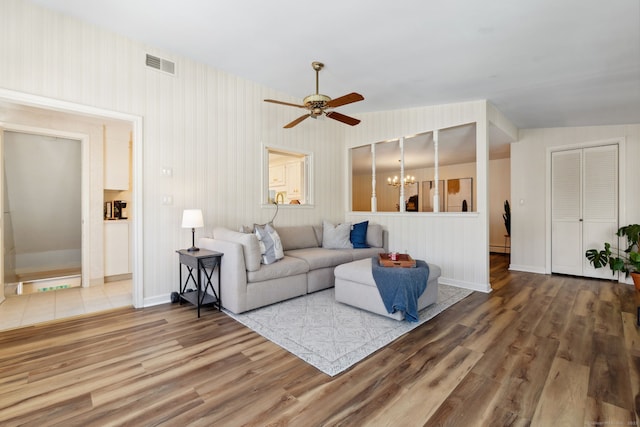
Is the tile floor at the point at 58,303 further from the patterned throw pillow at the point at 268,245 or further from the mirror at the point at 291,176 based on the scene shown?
the mirror at the point at 291,176

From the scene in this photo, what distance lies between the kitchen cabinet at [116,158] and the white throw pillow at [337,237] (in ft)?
10.9

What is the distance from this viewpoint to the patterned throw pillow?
3443 millimetres

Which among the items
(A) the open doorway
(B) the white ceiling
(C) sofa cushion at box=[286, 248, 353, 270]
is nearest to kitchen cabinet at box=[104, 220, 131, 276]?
(A) the open doorway

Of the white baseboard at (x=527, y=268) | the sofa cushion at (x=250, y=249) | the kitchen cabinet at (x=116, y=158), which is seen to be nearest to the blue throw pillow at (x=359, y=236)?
the sofa cushion at (x=250, y=249)

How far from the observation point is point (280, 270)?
3.36 metres

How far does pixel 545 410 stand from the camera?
1617mm

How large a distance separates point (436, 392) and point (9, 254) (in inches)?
239

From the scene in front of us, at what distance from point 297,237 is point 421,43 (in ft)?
9.86

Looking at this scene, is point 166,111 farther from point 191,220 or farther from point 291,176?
point 291,176

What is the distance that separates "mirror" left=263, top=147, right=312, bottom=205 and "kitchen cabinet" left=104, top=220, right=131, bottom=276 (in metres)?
2.39

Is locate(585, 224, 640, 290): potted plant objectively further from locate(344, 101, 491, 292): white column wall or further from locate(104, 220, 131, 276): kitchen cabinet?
locate(104, 220, 131, 276): kitchen cabinet

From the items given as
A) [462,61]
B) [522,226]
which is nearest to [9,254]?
[462,61]

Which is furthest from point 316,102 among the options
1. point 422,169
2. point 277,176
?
point 422,169

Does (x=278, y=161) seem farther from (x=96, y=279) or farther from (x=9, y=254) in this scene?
(x=9, y=254)
